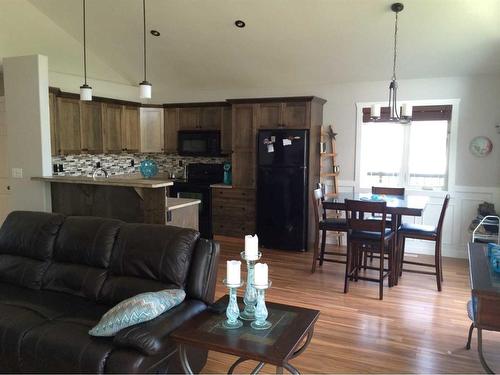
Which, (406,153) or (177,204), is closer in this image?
(177,204)

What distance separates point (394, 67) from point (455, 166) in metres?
1.64

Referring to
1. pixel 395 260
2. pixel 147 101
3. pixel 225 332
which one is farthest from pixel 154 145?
pixel 225 332

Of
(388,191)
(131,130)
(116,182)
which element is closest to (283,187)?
(388,191)

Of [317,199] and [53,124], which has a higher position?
[53,124]

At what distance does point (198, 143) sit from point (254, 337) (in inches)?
203

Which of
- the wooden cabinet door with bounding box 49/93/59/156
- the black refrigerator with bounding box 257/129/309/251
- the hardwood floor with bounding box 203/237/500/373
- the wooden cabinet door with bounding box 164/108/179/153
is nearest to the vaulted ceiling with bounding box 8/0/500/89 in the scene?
the wooden cabinet door with bounding box 164/108/179/153

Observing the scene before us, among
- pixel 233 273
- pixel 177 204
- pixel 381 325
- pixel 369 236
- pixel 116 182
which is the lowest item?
pixel 381 325

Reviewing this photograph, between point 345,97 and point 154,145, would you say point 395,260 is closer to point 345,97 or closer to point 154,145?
point 345,97

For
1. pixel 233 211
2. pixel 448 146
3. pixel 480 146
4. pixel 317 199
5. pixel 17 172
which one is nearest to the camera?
pixel 17 172

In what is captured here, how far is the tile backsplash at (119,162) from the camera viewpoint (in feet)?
20.0

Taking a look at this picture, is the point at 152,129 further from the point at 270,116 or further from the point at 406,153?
the point at 406,153

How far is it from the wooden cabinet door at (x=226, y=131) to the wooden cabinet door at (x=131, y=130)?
4.86ft

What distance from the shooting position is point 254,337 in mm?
1912

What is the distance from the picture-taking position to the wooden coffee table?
69.7 inches
